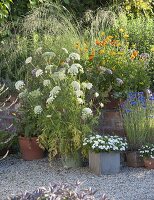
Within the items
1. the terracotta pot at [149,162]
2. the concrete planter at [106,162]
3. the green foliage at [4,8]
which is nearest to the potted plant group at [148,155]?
the terracotta pot at [149,162]

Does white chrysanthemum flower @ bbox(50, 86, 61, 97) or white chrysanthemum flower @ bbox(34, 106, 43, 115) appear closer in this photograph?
white chrysanthemum flower @ bbox(50, 86, 61, 97)

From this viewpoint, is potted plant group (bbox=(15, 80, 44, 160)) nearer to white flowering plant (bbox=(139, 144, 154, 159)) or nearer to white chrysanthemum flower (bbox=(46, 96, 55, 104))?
white chrysanthemum flower (bbox=(46, 96, 55, 104))

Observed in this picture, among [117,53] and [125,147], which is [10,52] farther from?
[125,147]

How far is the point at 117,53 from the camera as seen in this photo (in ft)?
23.3

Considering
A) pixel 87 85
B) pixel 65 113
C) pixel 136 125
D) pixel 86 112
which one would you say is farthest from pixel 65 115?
pixel 136 125

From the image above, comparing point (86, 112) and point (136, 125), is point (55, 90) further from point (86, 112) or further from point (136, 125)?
point (136, 125)

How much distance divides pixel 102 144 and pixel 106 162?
0.21 m

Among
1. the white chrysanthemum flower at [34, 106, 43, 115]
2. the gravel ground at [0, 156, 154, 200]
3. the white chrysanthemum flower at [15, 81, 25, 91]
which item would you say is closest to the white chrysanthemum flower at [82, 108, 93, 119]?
the white chrysanthemum flower at [34, 106, 43, 115]

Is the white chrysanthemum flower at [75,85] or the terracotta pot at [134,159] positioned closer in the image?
the white chrysanthemum flower at [75,85]

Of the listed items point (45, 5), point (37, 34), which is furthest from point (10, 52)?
point (45, 5)

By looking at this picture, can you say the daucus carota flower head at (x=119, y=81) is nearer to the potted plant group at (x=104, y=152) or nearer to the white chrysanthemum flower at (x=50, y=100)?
the potted plant group at (x=104, y=152)

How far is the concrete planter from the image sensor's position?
5992 millimetres

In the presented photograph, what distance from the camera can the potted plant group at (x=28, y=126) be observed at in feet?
21.5

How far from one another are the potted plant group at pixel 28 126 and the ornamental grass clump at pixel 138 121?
42.5 inches
